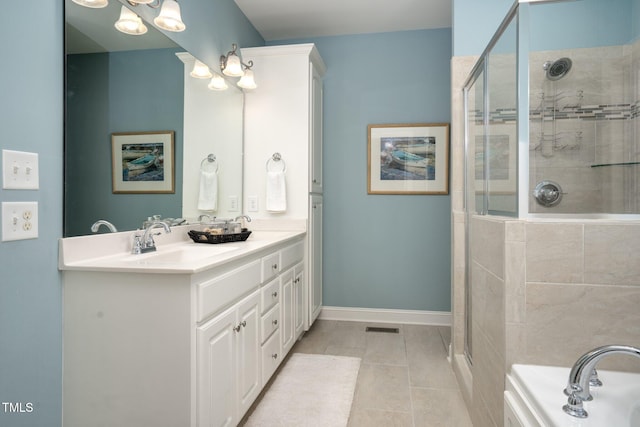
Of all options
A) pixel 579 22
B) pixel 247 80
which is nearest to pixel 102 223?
pixel 247 80

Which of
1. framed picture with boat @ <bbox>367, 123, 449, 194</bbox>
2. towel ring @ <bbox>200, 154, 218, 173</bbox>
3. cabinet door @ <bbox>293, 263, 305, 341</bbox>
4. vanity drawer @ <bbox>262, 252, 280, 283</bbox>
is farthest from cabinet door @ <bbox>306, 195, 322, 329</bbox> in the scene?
towel ring @ <bbox>200, 154, 218, 173</bbox>

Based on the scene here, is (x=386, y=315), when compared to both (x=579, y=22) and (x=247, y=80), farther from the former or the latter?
(x=579, y=22)

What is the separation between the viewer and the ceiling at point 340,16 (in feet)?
9.87

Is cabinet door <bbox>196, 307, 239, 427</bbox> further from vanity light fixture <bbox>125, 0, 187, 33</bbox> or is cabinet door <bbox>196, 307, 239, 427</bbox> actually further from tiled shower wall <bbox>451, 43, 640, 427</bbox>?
vanity light fixture <bbox>125, 0, 187, 33</bbox>

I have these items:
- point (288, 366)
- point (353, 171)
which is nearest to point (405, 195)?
point (353, 171)

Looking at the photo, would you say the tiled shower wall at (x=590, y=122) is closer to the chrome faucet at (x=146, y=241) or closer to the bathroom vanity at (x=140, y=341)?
the bathroom vanity at (x=140, y=341)

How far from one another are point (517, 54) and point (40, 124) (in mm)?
1876

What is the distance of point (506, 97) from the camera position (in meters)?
1.74

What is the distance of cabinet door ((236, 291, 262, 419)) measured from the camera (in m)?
1.76

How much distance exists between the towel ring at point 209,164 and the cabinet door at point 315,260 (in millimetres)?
835

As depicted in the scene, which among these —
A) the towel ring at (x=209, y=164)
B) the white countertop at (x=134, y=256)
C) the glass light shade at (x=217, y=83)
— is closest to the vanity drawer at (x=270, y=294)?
the white countertop at (x=134, y=256)

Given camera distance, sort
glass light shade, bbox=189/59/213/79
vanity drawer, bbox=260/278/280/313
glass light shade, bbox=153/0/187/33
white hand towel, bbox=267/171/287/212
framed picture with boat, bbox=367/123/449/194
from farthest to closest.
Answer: framed picture with boat, bbox=367/123/449/194
white hand towel, bbox=267/171/287/212
glass light shade, bbox=189/59/213/79
vanity drawer, bbox=260/278/280/313
glass light shade, bbox=153/0/187/33

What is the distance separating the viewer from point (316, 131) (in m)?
3.28

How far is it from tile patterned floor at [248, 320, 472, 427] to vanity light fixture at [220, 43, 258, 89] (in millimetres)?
2050
